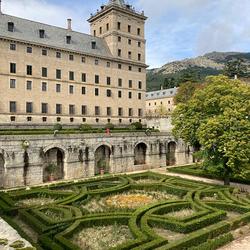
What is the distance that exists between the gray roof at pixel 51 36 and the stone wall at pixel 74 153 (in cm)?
2103

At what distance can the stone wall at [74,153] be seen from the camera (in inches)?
1159

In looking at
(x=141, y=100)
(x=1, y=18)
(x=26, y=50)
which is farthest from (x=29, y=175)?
(x=141, y=100)

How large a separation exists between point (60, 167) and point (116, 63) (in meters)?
28.2

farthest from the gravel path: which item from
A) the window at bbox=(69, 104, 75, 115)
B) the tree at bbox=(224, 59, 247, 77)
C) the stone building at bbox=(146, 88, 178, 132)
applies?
the tree at bbox=(224, 59, 247, 77)

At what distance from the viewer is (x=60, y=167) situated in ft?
113

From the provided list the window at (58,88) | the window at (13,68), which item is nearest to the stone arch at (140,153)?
the window at (58,88)

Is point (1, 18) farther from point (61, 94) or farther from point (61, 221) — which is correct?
point (61, 221)

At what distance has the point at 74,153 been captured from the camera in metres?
33.9

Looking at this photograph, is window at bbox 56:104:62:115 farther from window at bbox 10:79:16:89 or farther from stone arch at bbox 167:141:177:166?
stone arch at bbox 167:141:177:166

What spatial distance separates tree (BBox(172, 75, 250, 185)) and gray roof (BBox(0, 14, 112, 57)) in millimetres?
29241

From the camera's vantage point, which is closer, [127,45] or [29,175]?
[29,175]

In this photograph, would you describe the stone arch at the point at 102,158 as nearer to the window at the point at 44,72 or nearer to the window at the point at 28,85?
the window at the point at 28,85

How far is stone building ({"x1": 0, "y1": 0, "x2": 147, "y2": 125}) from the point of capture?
45219 mm

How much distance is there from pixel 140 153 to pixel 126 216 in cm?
2385
